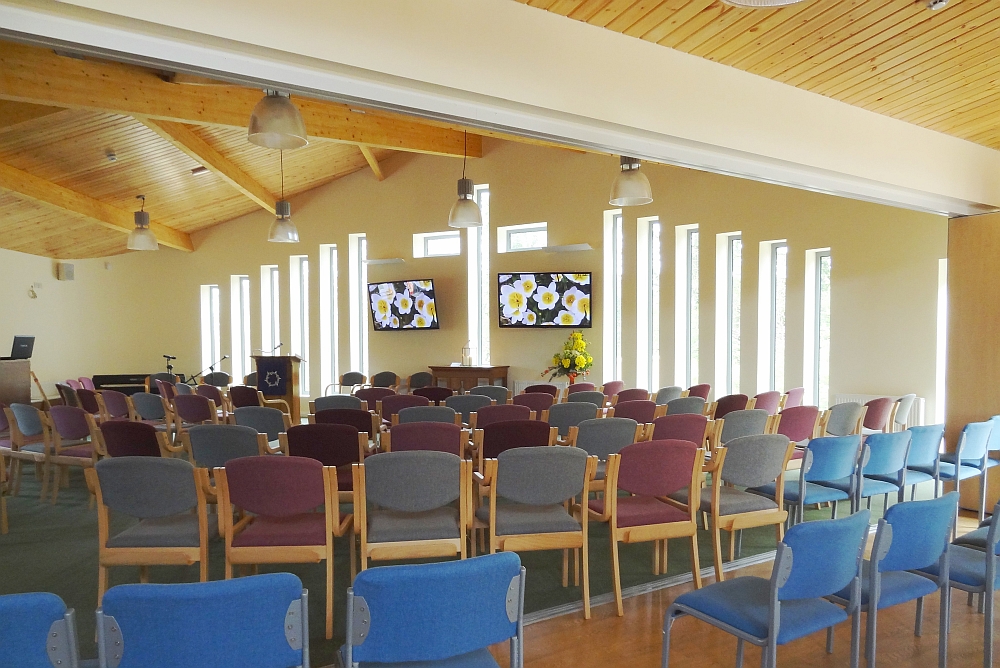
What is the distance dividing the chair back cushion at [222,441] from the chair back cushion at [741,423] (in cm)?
334

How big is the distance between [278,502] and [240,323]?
1210cm

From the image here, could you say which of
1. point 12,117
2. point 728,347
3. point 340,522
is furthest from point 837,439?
point 12,117

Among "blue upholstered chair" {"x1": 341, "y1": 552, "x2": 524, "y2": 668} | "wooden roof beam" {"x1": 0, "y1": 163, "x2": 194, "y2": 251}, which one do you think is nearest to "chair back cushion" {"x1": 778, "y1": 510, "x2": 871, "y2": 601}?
"blue upholstered chair" {"x1": 341, "y1": 552, "x2": 524, "y2": 668}

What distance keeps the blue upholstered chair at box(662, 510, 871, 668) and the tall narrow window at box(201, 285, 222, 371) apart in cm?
1362

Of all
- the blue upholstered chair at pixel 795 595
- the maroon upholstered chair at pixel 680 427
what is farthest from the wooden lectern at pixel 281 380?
the blue upholstered chair at pixel 795 595

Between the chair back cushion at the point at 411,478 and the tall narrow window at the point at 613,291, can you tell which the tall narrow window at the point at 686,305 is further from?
the chair back cushion at the point at 411,478

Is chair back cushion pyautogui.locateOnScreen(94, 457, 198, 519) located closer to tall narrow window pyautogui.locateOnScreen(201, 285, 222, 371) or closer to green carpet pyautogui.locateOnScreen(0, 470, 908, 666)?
green carpet pyautogui.locateOnScreen(0, 470, 908, 666)

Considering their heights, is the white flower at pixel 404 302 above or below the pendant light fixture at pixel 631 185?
below

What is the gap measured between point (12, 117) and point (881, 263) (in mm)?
9562

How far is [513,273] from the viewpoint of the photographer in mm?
11164

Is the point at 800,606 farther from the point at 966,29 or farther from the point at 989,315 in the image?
the point at 989,315

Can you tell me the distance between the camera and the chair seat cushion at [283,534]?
3.20m

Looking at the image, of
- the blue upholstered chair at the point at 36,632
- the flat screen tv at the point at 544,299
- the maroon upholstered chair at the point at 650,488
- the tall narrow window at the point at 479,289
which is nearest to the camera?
the blue upholstered chair at the point at 36,632

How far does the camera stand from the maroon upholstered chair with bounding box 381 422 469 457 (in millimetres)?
4238
